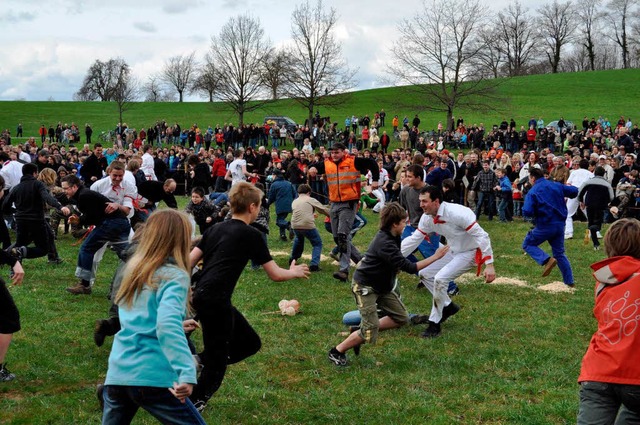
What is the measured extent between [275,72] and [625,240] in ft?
153

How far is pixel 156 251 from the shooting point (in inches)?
144

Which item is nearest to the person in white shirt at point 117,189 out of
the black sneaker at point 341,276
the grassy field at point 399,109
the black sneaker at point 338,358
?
the black sneaker at point 341,276

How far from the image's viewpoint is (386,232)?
6.67 metres

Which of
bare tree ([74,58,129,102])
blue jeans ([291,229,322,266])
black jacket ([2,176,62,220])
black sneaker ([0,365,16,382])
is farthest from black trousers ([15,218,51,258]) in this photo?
bare tree ([74,58,129,102])

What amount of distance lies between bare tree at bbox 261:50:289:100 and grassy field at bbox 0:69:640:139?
5.58m

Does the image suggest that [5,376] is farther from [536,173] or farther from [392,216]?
[536,173]

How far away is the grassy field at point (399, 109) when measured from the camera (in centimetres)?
5060

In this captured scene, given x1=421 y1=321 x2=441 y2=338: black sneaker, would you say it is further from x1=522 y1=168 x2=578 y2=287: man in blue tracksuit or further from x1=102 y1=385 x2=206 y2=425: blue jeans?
x1=102 y1=385 x2=206 y2=425: blue jeans

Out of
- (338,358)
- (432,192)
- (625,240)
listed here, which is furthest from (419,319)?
(625,240)

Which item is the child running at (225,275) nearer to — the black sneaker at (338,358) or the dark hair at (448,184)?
the black sneaker at (338,358)

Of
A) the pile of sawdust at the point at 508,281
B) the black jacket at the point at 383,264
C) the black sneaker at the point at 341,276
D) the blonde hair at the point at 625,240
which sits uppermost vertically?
the blonde hair at the point at 625,240

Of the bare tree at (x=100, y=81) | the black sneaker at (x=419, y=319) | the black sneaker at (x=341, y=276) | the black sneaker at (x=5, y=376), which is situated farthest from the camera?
the bare tree at (x=100, y=81)

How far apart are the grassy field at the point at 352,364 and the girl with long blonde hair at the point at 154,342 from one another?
1970 mm

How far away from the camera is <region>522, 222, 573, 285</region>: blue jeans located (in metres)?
10.2
